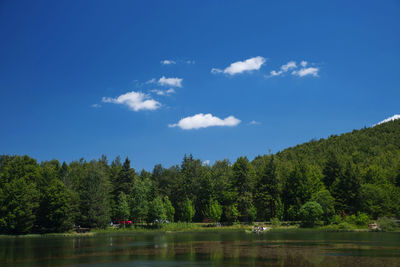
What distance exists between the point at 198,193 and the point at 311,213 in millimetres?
38290

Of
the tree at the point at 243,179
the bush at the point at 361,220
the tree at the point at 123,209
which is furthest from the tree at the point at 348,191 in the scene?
the tree at the point at 123,209

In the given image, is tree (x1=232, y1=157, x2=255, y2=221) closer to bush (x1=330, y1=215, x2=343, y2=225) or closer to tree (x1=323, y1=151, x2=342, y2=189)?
tree (x1=323, y1=151, x2=342, y2=189)

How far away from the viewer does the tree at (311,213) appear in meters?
79.6

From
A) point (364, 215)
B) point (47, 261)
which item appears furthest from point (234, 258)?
point (364, 215)

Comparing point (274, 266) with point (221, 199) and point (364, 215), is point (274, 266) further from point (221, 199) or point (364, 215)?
point (221, 199)

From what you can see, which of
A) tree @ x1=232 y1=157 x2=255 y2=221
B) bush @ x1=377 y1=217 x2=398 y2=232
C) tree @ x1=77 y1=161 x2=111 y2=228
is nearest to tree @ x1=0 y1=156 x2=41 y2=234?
tree @ x1=77 y1=161 x2=111 y2=228

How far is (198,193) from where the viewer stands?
108438 mm

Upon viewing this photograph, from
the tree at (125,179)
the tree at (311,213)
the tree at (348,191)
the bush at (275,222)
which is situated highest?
the tree at (125,179)

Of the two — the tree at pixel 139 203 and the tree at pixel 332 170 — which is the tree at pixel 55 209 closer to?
the tree at pixel 139 203

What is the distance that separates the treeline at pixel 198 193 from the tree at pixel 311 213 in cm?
48

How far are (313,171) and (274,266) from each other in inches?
2990

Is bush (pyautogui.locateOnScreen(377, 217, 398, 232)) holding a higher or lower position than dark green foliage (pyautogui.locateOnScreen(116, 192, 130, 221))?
lower

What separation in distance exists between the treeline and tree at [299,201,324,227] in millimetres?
480

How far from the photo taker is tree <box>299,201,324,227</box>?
3135 inches
